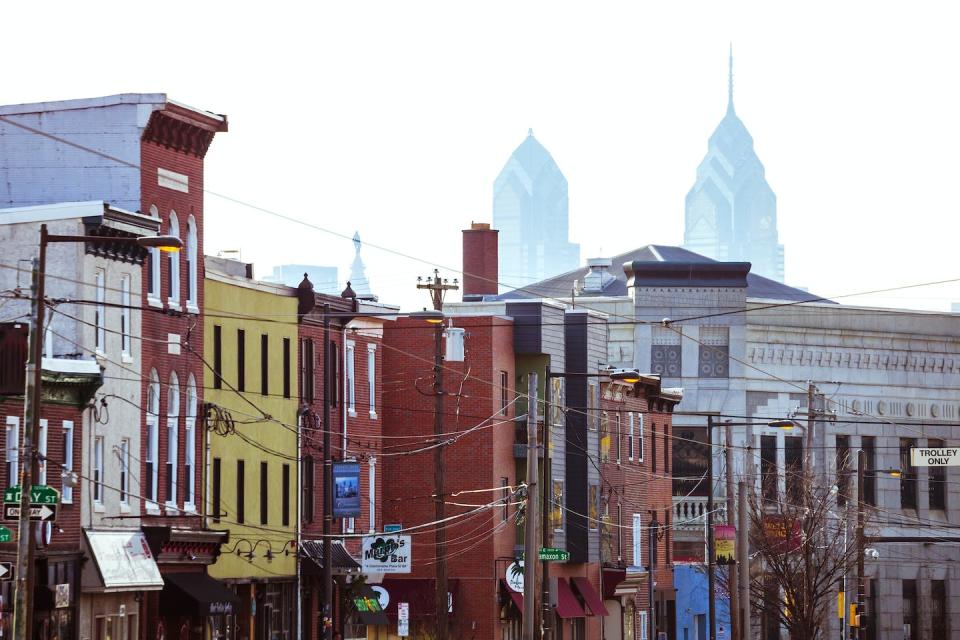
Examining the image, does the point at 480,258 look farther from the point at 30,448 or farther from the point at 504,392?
the point at 30,448

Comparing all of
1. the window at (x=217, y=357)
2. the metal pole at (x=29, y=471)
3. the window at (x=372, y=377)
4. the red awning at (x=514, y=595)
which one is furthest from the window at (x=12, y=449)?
the red awning at (x=514, y=595)

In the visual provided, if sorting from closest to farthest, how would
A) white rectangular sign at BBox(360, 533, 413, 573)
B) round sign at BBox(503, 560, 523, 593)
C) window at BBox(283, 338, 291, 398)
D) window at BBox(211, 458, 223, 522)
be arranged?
window at BBox(211, 458, 223, 522) < window at BBox(283, 338, 291, 398) < white rectangular sign at BBox(360, 533, 413, 573) < round sign at BBox(503, 560, 523, 593)

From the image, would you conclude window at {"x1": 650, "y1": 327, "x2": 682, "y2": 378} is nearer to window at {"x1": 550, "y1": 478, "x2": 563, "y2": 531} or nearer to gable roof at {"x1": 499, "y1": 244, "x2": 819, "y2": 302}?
gable roof at {"x1": 499, "y1": 244, "x2": 819, "y2": 302}

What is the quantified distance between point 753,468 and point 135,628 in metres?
48.7

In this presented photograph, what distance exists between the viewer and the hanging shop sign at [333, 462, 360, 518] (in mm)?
62594

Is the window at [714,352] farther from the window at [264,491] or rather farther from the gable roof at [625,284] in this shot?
the window at [264,491]

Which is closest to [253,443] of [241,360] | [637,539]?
[241,360]

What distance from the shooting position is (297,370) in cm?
6384

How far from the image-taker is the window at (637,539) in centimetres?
8688

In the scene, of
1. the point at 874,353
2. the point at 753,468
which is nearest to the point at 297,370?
the point at 753,468

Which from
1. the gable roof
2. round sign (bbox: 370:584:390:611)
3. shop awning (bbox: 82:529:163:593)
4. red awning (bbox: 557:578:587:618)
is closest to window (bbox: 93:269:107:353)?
shop awning (bbox: 82:529:163:593)

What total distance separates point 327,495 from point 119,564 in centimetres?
1072

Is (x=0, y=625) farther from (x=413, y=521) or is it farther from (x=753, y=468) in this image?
(x=753, y=468)

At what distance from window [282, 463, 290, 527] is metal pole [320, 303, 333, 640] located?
1.20 metres
